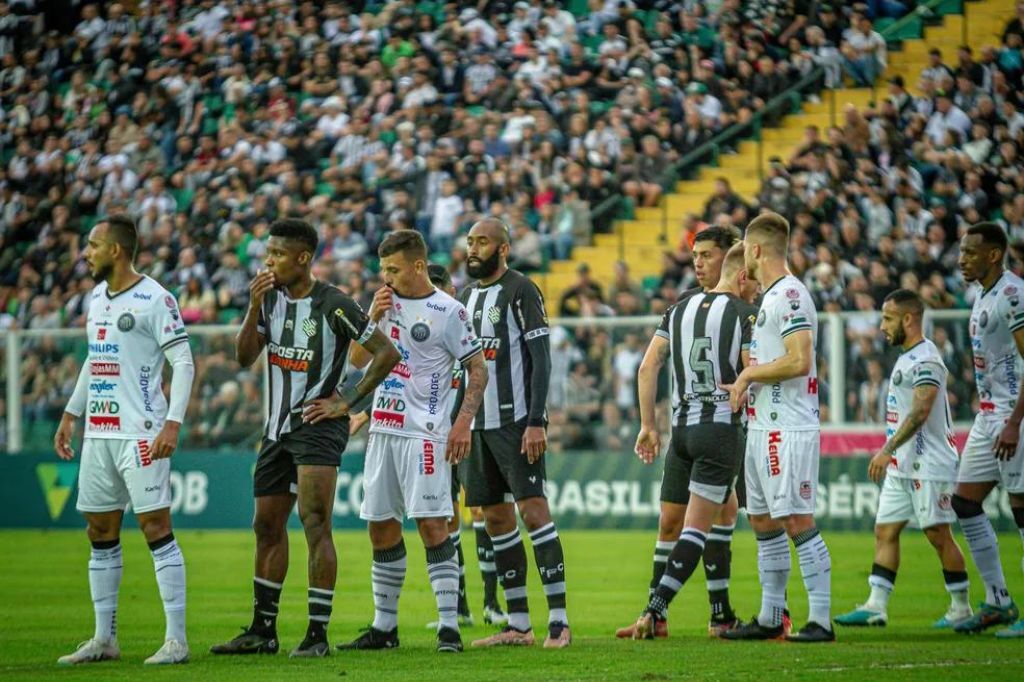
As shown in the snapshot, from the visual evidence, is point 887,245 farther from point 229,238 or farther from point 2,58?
point 2,58

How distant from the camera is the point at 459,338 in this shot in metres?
10.2

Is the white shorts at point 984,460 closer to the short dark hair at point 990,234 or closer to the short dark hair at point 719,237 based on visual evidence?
the short dark hair at point 990,234

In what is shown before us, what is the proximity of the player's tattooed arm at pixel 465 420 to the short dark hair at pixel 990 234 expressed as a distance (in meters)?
3.81

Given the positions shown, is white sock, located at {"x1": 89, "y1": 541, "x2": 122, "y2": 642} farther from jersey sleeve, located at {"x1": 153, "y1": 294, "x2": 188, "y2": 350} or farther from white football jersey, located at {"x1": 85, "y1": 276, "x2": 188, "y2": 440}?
jersey sleeve, located at {"x1": 153, "y1": 294, "x2": 188, "y2": 350}

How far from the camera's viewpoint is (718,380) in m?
10.6

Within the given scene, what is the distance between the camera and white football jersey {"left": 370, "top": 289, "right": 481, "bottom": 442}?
32.9 ft

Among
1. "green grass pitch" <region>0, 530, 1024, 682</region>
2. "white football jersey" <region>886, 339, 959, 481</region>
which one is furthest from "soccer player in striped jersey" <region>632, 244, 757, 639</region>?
"white football jersey" <region>886, 339, 959, 481</region>

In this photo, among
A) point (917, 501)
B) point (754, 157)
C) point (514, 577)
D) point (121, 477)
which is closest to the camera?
point (121, 477)

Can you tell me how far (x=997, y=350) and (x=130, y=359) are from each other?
601 centimetres

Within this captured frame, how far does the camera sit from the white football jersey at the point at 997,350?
1118 cm

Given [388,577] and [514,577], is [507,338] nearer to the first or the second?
[514,577]

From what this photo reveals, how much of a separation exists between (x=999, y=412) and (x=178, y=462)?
14.6 metres

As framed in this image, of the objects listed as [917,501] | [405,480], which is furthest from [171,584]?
[917,501]

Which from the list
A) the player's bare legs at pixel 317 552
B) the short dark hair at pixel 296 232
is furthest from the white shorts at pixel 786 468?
the short dark hair at pixel 296 232
